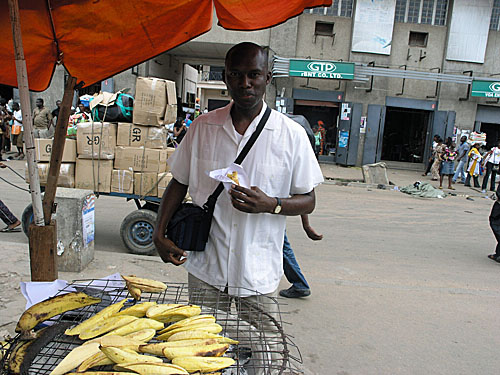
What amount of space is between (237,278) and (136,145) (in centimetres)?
375

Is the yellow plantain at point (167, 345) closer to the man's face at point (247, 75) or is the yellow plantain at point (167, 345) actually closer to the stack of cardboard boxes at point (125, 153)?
the man's face at point (247, 75)

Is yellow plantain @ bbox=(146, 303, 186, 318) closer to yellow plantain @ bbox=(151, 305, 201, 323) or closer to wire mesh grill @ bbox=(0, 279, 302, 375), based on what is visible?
yellow plantain @ bbox=(151, 305, 201, 323)

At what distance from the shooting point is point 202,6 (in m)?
2.51

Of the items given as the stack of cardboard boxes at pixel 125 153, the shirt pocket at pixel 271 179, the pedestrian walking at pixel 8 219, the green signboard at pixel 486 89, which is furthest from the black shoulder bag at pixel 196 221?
the green signboard at pixel 486 89

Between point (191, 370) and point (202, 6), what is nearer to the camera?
point (191, 370)

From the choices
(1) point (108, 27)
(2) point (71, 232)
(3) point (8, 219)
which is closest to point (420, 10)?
(3) point (8, 219)

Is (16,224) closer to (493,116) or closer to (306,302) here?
(306,302)

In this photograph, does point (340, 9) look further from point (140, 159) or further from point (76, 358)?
point (76, 358)

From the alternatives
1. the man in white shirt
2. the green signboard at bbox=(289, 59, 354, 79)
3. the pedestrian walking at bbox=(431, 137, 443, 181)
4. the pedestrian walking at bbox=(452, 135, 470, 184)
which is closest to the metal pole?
the man in white shirt

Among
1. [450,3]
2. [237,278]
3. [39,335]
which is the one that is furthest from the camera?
[450,3]

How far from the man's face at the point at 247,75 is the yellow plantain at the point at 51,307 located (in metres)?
1.20

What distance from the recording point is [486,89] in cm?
1809

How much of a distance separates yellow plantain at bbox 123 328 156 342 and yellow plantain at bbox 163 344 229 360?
0.46 feet

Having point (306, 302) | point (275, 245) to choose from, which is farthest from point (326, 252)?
point (275, 245)
